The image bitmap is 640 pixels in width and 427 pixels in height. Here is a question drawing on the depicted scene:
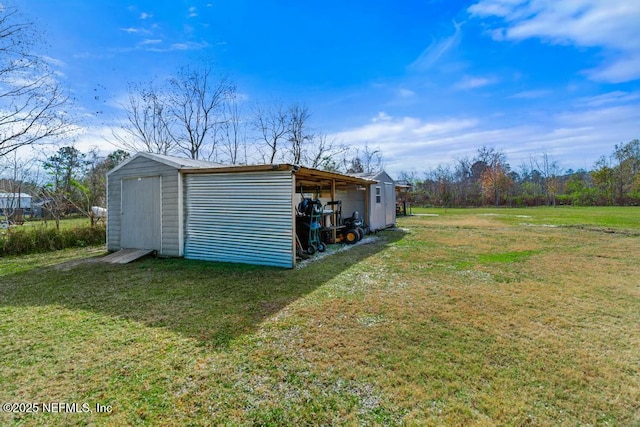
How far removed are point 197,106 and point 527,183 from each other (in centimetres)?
3178

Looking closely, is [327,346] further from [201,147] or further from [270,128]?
[270,128]

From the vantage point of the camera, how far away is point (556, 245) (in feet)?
25.9

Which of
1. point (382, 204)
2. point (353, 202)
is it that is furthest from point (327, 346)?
point (382, 204)

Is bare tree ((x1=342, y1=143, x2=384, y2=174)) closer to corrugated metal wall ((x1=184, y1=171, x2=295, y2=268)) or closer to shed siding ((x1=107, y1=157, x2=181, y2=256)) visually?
shed siding ((x1=107, y1=157, x2=181, y2=256))

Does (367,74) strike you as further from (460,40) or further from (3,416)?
(3,416)

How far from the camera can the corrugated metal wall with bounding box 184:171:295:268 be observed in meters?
5.83

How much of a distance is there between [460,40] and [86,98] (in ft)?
36.8

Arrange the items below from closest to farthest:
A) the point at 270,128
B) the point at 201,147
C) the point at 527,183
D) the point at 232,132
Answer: the point at 201,147
the point at 232,132
the point at 270,128
the point at 527,183

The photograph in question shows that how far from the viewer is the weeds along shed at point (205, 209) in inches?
231

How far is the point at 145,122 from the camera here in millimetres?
15352

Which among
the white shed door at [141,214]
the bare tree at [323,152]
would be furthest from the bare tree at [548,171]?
the white shed door at [141,214]

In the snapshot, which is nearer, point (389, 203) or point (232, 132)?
point (389, 203)

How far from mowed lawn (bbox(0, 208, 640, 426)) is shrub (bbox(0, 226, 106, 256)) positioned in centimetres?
319

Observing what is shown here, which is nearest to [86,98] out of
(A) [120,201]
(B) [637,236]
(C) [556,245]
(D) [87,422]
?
(A) [120,201]
